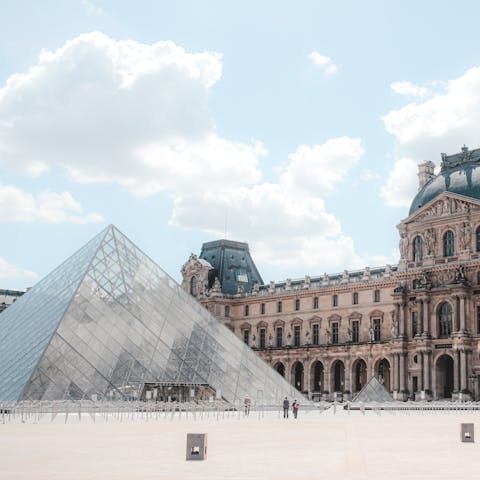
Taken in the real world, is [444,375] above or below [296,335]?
below

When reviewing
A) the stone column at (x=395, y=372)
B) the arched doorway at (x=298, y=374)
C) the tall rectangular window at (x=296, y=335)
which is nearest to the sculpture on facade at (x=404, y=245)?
the stone column at (x=395, y=372)

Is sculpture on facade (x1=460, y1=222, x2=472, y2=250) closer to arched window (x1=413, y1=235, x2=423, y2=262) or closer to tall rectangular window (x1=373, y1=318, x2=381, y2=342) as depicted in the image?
arched window (x1=413, y1=235, x2=423, y2=262)

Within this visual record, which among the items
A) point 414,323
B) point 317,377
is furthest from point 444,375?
point 317,377

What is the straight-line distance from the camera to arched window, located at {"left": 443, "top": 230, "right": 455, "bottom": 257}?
7094 cm

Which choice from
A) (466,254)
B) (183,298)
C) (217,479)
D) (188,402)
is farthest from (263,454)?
(466,254)

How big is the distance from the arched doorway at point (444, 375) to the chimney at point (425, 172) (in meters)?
17.1

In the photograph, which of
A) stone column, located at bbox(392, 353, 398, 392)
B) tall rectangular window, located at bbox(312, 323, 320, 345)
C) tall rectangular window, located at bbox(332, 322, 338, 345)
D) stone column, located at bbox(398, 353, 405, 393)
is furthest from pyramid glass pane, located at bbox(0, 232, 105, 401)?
tall rectangular window, located at bbox(312, 323, 320, 345)

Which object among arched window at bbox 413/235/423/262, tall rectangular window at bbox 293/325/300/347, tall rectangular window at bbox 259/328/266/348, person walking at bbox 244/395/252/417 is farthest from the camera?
tall rectangular window at bbox 259/328/266/348

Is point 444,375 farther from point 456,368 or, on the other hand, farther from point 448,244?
point 448,244

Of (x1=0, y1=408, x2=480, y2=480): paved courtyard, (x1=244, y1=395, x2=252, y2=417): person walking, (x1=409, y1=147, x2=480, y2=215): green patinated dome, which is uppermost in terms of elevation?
(x1=409, y1=147, x2=480, y2=215): green patinated dome

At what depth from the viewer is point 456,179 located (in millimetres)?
72250

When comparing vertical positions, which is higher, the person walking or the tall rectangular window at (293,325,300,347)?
the tall rectangular window at (293,325,300,347)

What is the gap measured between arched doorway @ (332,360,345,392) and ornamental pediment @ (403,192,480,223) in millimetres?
16843

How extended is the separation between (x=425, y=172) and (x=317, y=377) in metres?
22.4
